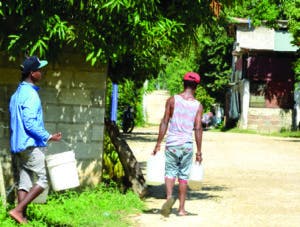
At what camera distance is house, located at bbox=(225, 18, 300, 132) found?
42844 millimetres

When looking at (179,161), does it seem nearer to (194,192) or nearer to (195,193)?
(195,193)

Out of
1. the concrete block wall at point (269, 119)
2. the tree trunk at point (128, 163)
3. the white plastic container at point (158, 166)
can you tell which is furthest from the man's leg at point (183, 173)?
the concrete block wall at point (269, 119)

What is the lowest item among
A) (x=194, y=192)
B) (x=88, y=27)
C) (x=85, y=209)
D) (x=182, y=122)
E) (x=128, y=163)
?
(x=194, y=192)

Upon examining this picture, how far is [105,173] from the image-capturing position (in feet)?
33.5

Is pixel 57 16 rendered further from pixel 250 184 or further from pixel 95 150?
pixel 250 184

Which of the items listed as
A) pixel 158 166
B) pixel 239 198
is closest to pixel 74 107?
pixel 158 166

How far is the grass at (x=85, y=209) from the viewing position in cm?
741

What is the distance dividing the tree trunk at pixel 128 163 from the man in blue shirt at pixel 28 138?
2683mm

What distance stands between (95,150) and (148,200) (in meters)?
1.05

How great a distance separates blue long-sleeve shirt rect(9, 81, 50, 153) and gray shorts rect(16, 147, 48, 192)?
90 mm

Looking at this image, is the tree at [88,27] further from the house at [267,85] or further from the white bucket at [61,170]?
the house at [267,85]

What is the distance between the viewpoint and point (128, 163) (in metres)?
9.86

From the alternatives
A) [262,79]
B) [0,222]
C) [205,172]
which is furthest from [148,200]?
[262,79]

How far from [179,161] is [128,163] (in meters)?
1.74
